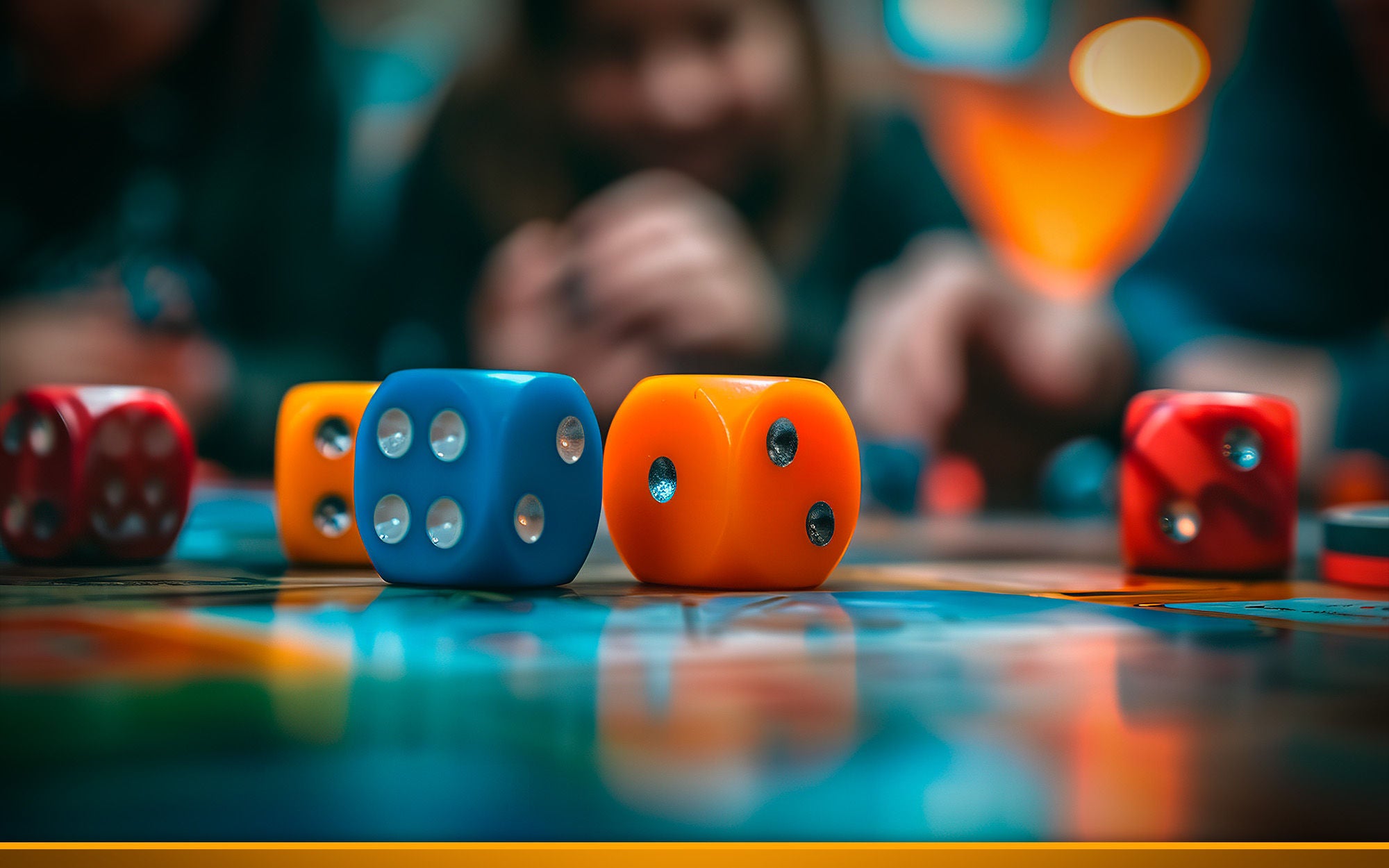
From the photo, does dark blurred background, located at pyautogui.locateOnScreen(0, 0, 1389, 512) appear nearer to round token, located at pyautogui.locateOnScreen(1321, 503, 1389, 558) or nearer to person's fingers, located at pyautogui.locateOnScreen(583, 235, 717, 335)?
person's fingers, located at pyautogui.locateOnScreen(583, 235, 717, 335)

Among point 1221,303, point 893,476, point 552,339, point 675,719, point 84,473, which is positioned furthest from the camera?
point 552,339

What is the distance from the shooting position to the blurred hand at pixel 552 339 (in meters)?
5.70

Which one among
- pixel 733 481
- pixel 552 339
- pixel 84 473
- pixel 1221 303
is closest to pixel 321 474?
pixel 84 473

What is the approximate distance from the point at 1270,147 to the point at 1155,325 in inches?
41.5

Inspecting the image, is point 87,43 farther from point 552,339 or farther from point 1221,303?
point 1221,303

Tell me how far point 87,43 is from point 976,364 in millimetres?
4666

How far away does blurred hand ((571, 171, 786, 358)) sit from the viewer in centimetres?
576

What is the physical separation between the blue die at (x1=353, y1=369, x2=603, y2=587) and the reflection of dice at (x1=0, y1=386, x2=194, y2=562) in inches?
21.0

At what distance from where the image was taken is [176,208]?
18.5 ft

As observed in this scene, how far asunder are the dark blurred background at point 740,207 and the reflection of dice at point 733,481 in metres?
3.98

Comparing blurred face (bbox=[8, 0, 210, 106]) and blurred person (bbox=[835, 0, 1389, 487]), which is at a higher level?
blurred face (bbox=[8, 0, 210, 106])

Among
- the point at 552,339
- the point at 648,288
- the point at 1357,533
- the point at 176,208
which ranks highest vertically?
the point at 176,208

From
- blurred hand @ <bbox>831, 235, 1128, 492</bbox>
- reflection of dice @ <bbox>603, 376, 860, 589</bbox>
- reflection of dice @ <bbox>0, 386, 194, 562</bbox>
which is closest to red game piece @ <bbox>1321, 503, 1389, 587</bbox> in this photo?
reflection of dice @ <bbox>603, 376, 860, 589</bbox>

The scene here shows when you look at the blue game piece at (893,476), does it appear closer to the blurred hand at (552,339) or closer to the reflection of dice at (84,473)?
the blurred hand at (552,339)
